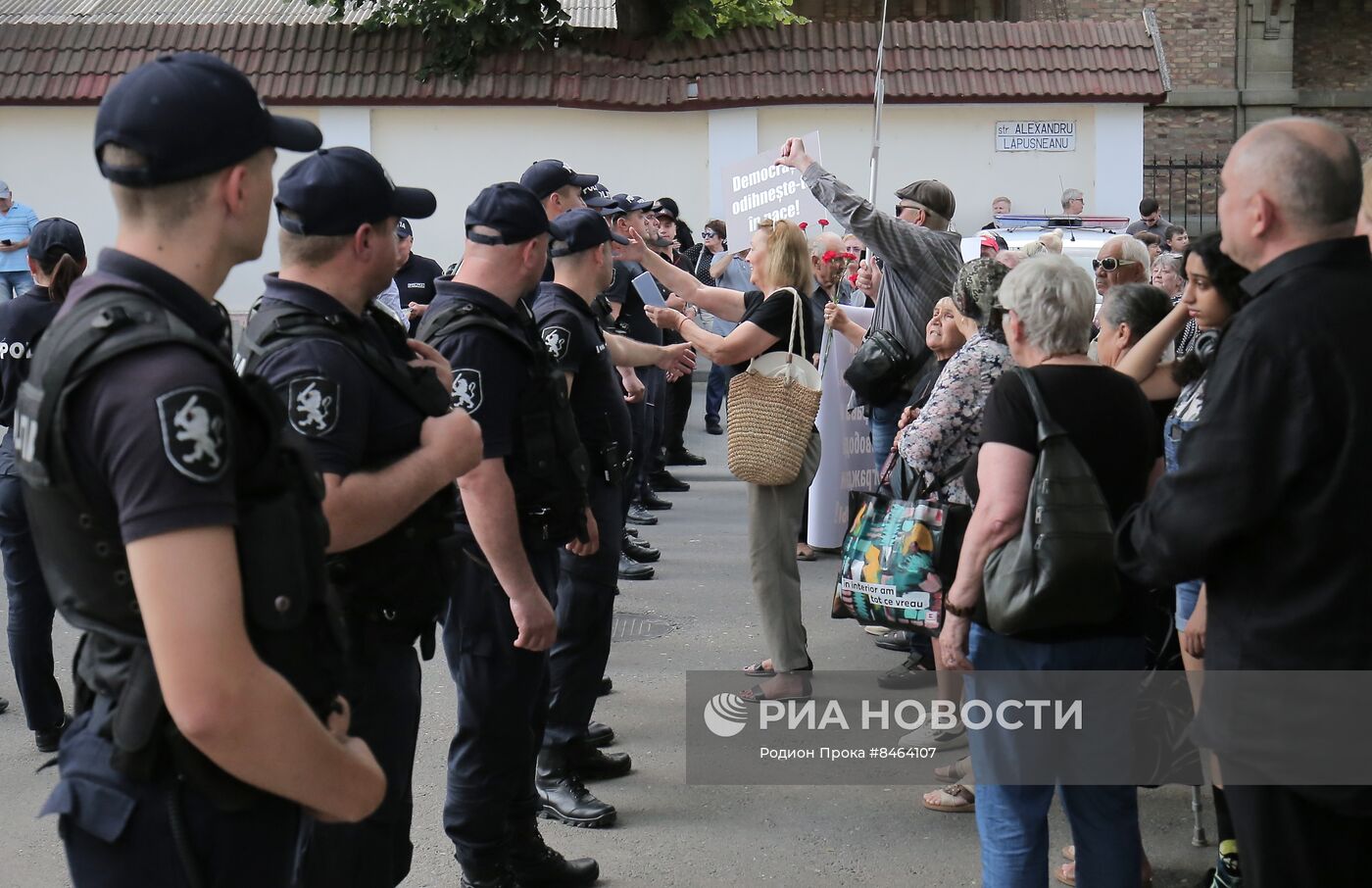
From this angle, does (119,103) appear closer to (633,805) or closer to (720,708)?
(633,805)

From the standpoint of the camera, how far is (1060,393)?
341cm

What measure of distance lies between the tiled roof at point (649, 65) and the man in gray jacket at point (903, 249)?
10856 mm

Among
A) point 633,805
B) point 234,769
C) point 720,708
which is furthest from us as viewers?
point 720,708

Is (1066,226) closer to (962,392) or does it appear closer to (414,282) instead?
(414,282)

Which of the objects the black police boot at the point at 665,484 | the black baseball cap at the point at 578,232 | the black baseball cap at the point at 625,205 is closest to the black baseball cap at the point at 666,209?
the black police boot at the point at 665,484

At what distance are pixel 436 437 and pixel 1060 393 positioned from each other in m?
1.61

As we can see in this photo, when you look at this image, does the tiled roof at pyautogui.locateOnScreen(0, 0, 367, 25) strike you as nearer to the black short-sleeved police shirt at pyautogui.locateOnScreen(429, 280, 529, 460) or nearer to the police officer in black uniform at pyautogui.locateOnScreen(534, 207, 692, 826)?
the police officer in black uniform at pyautogui.locateOnScreen(534, 207, 692, 826)

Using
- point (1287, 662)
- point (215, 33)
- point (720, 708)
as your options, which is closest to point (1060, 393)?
point (1287, 662)

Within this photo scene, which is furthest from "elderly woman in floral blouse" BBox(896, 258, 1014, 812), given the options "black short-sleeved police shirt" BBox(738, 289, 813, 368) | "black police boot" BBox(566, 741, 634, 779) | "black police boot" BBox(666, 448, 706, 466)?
"black police boot" BBox(666, 448, 706, 466)

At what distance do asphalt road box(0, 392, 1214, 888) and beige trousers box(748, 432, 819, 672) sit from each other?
375 millimetres

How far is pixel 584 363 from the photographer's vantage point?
4883 mm

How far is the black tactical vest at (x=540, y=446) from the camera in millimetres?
Result: 3898

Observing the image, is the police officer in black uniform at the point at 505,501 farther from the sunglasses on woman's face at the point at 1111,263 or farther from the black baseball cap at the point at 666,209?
the black baseball cap at the point at 666,209

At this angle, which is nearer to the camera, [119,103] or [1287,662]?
[119,103]
